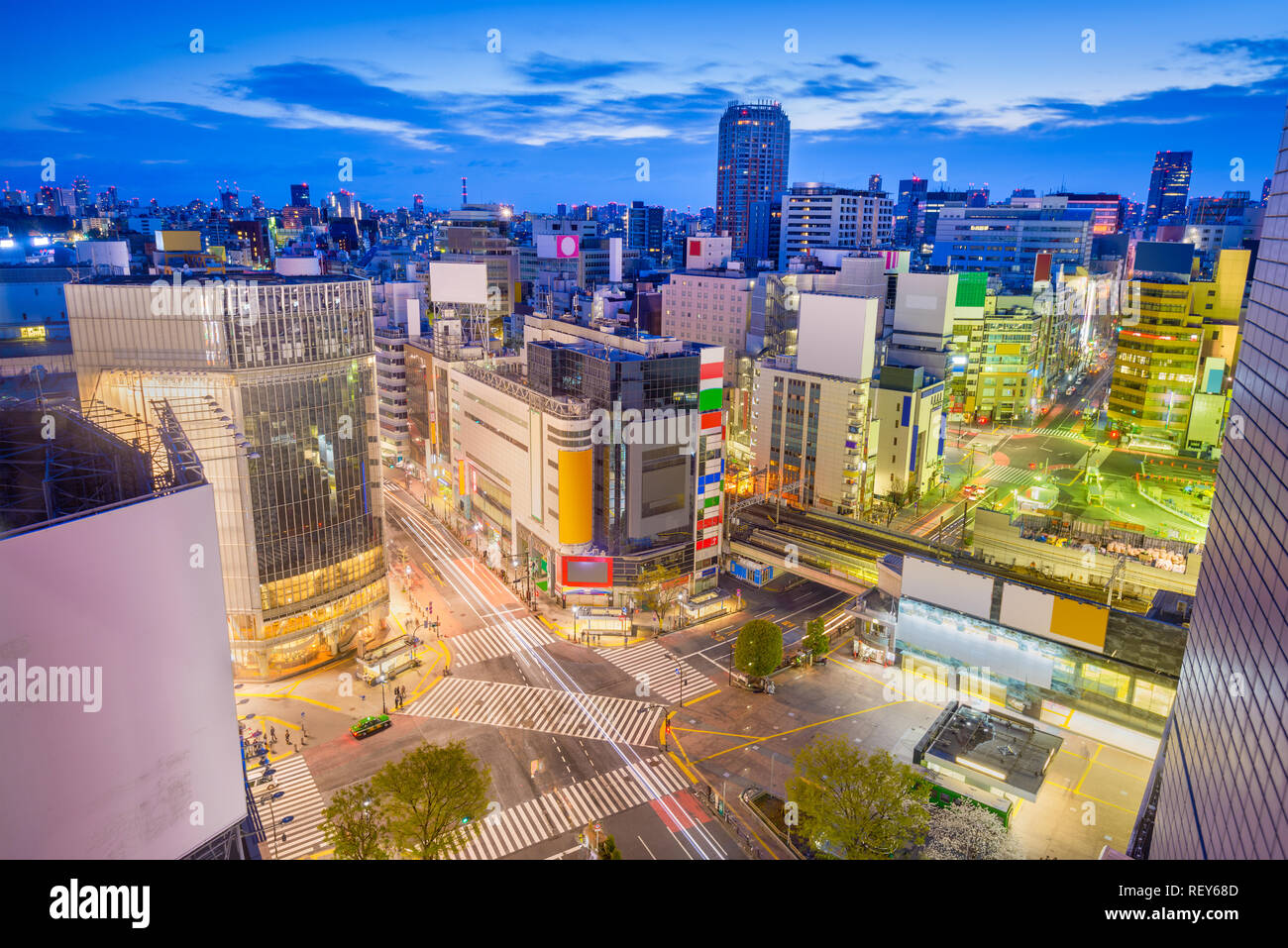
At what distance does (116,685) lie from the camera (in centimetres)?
1314

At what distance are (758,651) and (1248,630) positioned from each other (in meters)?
29.2

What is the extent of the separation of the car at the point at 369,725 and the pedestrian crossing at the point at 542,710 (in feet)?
5.82

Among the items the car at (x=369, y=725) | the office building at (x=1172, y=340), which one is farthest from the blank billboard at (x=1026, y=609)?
the office building at (x=1172, y=340)

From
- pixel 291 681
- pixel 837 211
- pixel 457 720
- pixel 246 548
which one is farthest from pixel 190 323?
pixel 837 211

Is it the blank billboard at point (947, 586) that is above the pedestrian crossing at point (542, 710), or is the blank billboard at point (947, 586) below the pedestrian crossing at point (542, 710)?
above

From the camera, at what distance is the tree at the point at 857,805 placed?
30.0 m

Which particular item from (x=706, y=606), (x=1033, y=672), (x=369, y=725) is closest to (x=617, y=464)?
(x=706, y=606)

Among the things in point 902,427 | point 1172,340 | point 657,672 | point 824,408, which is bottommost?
point 657,672

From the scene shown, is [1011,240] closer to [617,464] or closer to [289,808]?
[617,464]

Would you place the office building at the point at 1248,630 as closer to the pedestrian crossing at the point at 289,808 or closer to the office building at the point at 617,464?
the pedestrian crossing at the point at 289,808

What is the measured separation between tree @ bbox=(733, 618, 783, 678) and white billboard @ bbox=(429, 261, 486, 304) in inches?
1774
